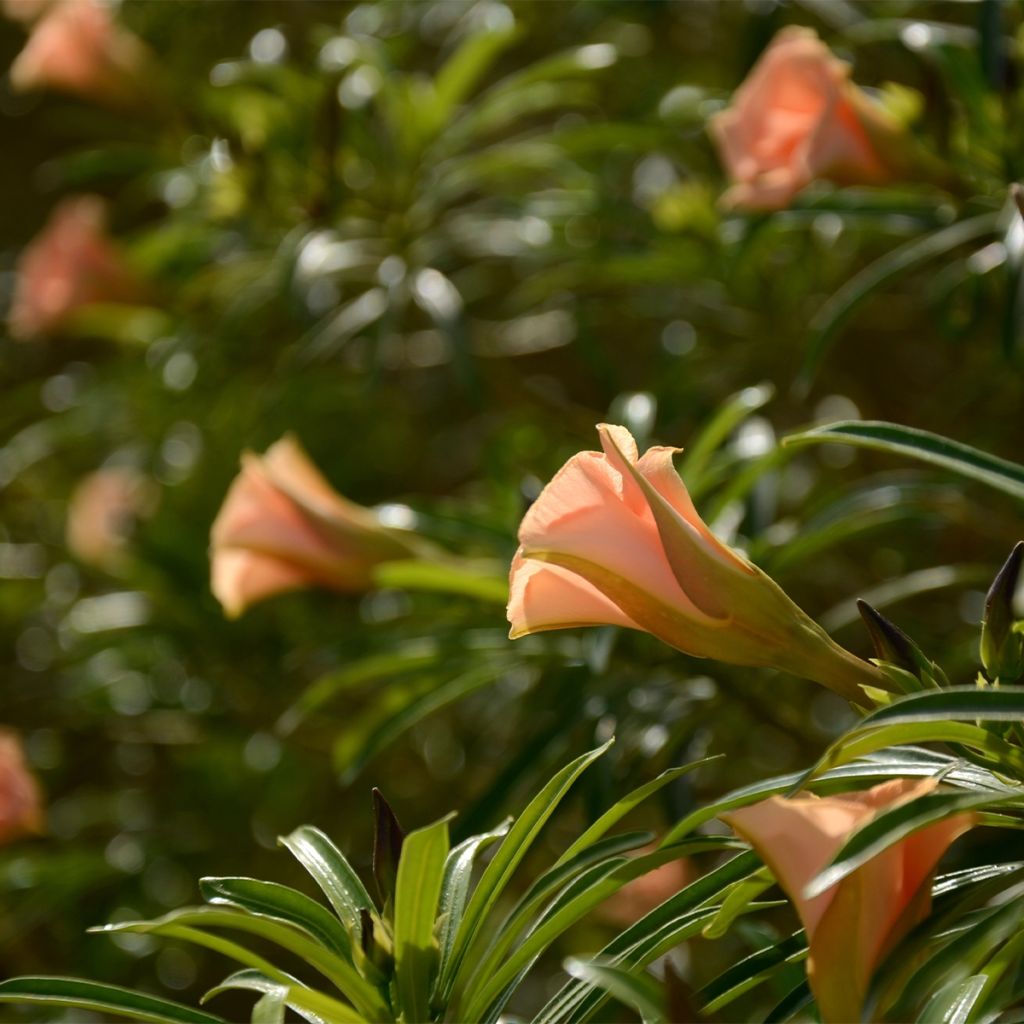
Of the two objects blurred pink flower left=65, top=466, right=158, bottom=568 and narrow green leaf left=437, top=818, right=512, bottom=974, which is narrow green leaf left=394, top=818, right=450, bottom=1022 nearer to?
narrow green leaf left=437, top=818, right=512, bottom=974

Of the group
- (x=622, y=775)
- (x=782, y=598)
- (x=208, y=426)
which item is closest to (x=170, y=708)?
(x=208, y=426)

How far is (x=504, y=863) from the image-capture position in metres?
0.65

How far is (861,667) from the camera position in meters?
0.64

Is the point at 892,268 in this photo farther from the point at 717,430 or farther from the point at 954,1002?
the point at 954,1002

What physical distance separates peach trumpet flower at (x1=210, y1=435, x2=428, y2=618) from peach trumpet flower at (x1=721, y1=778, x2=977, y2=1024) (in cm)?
61

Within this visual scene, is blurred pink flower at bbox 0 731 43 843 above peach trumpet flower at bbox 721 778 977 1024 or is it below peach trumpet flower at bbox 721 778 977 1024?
below

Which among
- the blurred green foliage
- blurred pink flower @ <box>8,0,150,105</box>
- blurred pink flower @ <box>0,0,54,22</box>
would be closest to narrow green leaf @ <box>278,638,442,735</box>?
the blurred green foliage

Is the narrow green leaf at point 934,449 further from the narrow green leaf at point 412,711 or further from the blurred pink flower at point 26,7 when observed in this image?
the blurred pink flower at point 26,7

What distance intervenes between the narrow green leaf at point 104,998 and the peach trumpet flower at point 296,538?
1.70ft

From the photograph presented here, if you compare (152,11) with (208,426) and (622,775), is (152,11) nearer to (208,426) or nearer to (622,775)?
(208,426)

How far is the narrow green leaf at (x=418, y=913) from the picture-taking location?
0.59 meters

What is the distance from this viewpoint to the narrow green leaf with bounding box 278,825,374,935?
2.13ft

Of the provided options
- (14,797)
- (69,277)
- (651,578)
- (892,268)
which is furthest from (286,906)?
(69,277)

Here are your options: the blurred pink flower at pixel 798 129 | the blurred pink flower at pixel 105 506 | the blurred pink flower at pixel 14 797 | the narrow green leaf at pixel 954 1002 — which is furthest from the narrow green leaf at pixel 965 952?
the blurred pink flower at pixel 105 506
